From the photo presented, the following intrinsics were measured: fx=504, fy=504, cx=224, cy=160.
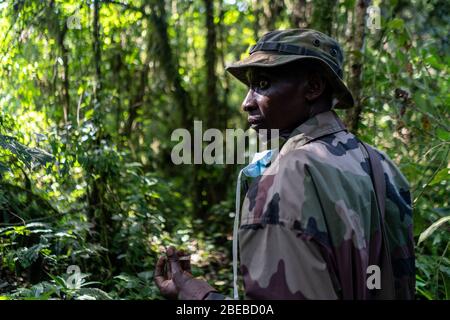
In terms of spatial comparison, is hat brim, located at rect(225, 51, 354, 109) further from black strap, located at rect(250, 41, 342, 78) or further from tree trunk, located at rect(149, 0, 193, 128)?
tree trunk, located at rect(149, 0, 193, 128)

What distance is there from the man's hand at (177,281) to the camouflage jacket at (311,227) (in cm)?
18

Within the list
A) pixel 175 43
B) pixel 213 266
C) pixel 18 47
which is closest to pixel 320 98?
pixel 18 47

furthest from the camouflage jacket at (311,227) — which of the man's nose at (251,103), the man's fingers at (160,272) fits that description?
the man's fingers at (160,272)

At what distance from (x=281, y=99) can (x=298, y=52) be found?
165 millimetres

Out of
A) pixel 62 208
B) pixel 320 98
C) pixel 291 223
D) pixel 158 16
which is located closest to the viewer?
pixel 291 223

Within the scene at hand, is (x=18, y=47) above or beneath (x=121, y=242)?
above

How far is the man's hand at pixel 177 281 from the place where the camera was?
59.7 inches

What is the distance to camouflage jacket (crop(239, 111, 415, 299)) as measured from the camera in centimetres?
133

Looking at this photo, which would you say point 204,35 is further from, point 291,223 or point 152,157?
point 291,223

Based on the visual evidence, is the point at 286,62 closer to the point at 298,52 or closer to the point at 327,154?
the point at 298,52

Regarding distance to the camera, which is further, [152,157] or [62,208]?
[152,157]

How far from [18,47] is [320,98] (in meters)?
2.98

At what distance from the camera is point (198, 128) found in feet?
21.0

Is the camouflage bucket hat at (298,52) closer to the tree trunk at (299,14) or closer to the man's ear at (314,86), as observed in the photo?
the man's ear at (314,86)
